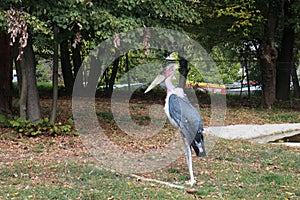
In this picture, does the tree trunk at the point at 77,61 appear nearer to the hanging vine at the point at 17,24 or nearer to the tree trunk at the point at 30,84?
the tree trunk at the point at 30,84

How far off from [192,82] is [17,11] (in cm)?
1235

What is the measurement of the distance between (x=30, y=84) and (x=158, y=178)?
477 centimetres

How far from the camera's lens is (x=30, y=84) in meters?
10.9

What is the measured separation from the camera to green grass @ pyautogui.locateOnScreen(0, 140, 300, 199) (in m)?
6.09

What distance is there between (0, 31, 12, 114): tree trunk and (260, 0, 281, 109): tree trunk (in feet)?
29.0

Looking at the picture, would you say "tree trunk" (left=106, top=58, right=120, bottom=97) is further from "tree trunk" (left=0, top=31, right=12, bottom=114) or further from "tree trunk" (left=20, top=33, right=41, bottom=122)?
"tree trunk" (left=20, top=33, right=41, bottom=122)

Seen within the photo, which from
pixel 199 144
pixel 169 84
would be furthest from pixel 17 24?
pixel 199 144

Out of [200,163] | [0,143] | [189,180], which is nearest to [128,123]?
[0,143]

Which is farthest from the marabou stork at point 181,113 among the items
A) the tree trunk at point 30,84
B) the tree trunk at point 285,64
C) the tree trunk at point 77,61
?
the tree trunk at point 285,64

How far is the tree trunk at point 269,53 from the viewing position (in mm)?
17266

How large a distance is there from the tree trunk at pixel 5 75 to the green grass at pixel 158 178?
4.82m

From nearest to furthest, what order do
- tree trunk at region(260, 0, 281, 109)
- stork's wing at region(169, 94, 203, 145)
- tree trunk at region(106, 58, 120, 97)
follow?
stork's wing at region(169, 94, 203, 145) → tree trunk at region(260, 0, 281, 109) → tree trunk at region(106, 58, 120, 97)

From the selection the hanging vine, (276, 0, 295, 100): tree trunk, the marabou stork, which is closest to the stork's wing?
the marabou stork

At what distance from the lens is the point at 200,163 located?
8.44m
